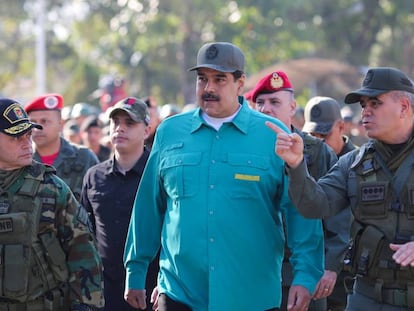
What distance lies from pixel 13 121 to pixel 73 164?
3.16m

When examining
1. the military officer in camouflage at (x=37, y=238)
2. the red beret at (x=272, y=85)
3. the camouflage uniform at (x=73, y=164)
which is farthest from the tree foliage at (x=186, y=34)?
the military officer in camouflage at (x=37, y=238)

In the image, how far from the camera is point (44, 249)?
6133 millimetres

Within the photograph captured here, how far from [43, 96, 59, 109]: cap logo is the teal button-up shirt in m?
3.53

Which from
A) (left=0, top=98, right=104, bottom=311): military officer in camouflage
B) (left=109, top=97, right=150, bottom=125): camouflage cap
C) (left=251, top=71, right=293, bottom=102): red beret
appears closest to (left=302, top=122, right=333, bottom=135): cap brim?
(left=251, top=71, right=293, bottom=102): red beret

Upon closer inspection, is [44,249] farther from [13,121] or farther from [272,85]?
[272,85]

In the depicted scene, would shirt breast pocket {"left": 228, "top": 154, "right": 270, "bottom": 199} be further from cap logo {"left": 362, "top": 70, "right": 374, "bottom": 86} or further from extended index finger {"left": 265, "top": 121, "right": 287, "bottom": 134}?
cap logo {"left": 362, "top": 70, "right": 374, "bottom": 86}

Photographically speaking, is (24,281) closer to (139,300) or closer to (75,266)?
(75,266)

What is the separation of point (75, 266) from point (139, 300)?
687 millimetres

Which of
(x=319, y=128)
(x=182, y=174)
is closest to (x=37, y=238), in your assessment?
(x=182, y=174)

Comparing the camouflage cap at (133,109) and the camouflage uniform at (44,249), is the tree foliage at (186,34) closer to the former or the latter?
the camouflage cap at (133,109)

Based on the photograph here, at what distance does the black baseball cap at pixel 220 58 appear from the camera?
6.32 meters

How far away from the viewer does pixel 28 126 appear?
248 inches

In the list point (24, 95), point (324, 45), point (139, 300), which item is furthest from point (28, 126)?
point (24, 95)

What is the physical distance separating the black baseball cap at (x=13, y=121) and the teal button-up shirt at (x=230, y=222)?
3.08 ft
